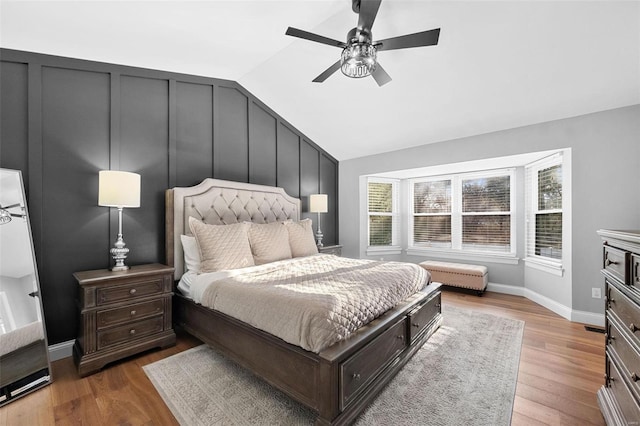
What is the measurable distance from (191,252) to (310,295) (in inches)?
63.8

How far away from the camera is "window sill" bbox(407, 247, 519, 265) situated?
4348 mm

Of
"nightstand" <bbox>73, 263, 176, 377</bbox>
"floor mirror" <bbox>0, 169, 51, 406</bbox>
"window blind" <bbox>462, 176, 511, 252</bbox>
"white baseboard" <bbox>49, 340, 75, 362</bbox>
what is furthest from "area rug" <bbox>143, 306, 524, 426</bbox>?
"window blind" <bbox>462, 176, 511, 252</bbox>

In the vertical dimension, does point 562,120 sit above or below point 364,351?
above

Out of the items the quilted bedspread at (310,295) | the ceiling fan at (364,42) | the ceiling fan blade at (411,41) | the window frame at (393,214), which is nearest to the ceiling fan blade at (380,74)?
the ceiling fan at (364,42)

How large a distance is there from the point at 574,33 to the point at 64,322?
5118 mm

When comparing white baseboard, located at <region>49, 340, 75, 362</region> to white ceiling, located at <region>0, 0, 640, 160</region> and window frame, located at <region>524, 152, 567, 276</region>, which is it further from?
window frame, located at <region>524, 152, 567, 276</region>

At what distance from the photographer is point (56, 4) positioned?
1.96 m

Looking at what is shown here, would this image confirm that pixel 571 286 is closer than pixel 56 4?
No

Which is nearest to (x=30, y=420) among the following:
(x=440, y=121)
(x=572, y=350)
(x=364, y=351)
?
(x=364, y=351)

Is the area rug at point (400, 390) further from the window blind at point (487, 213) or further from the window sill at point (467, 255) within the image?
the window blind at point (487, 213)

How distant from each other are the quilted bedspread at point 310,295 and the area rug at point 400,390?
1.61 ft

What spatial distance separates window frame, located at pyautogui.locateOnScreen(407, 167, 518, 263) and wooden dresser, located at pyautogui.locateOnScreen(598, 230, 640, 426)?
9.91 ft

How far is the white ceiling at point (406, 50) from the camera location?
7.09 ft

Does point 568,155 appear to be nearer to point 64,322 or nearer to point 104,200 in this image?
point 104,200
